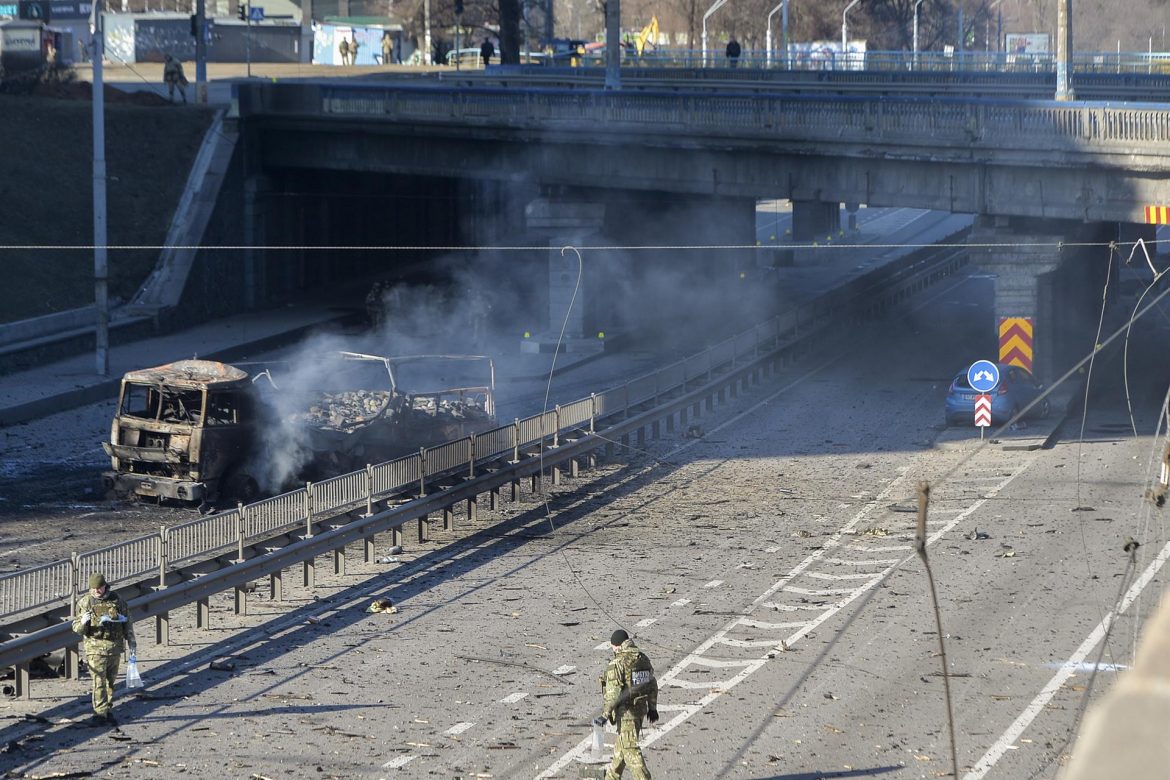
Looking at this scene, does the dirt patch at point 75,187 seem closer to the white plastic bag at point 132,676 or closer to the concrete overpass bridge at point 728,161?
the concrete overpass bridge at point 728,161

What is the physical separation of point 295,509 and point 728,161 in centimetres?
2407

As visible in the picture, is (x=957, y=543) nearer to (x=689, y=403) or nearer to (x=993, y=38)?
(x=689, y=403)

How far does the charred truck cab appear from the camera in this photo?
932 inches

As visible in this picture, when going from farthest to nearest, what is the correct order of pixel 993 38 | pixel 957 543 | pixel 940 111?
1. pixel 993 38
2. pixel 940 111
3. pixel 957 543

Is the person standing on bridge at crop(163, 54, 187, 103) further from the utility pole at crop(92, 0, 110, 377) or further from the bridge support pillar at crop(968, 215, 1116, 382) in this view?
the bridge support pillar at crop(968, 215, 1116, 382)

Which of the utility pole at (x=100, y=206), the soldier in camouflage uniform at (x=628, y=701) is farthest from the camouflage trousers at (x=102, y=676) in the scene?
the utility pole at (x=100, y=206)

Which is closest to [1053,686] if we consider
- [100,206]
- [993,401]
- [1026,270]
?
[993,401]

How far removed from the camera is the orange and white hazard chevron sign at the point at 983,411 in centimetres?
2981

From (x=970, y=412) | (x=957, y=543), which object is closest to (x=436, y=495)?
(x=957, y=543)

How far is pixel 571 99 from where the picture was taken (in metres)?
43.6

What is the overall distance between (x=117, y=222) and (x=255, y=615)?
31.4 meters

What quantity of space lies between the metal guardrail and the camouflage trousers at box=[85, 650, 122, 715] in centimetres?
113

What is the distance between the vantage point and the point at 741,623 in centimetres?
1811

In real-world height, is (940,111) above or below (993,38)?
below
